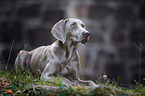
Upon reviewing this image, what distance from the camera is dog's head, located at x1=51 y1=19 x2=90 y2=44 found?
371 cm

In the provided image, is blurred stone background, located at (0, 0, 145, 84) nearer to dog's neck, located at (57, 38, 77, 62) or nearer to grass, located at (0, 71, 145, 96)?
dog's neck, located at (57, 38, 77, 62)

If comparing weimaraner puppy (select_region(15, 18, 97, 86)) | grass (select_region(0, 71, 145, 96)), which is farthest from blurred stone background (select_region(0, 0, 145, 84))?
grass (select_region(0, 71, 145, 96))

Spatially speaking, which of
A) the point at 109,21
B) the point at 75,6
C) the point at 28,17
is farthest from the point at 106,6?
the point at 28,17

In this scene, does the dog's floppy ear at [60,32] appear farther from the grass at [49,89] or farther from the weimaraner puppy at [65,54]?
the grass at [49,89]

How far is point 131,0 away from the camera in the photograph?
23.8ft

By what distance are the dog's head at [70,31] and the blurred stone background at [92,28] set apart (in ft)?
9.13

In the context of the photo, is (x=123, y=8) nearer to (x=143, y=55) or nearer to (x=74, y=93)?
(x=143, y=55)

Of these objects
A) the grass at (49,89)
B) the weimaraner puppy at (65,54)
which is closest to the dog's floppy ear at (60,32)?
the weimaraner puppy at (65,54)

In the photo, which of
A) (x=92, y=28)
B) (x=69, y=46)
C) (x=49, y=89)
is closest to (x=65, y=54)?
(x=69, y=46)

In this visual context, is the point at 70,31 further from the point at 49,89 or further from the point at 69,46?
the point at 49,89

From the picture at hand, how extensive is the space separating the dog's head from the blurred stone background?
2784 mm

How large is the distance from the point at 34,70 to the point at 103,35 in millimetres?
3236

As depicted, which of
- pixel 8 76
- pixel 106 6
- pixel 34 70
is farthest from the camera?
pixel 106 6

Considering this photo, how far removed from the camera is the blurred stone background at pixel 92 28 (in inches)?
267
